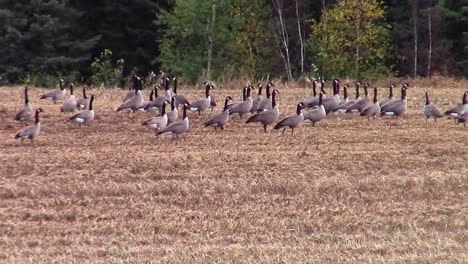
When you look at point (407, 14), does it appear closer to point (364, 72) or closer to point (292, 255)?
point (364, 72)

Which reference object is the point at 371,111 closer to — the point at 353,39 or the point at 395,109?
the point at 395,109

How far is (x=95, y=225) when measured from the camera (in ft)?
40.2

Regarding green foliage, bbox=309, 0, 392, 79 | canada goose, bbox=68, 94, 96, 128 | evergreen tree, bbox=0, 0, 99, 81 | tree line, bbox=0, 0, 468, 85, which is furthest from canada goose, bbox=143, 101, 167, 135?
green foliage, bbox=309, 0, 392, 79

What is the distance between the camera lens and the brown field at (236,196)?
36.1 ft

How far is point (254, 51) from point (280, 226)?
128 feet

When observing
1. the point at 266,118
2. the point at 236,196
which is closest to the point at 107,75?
the point at 266,118

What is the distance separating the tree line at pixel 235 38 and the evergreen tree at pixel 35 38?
5cm

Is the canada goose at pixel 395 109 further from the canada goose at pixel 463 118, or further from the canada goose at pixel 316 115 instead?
the canada goose at pixel 316 115

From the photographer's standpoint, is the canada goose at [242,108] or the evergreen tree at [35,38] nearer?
the canada goose at [242,108]

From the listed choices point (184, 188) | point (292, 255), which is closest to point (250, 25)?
point (184, 188)

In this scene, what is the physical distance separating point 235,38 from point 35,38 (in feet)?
38.2

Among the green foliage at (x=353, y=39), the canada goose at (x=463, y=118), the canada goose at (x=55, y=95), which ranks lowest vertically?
the canada goose at (x=463, y=118)

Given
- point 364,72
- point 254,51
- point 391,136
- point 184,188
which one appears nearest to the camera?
point 184,188

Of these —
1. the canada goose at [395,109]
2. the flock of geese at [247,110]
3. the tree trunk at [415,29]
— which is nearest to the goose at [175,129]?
the flock of geese at [247,110]
